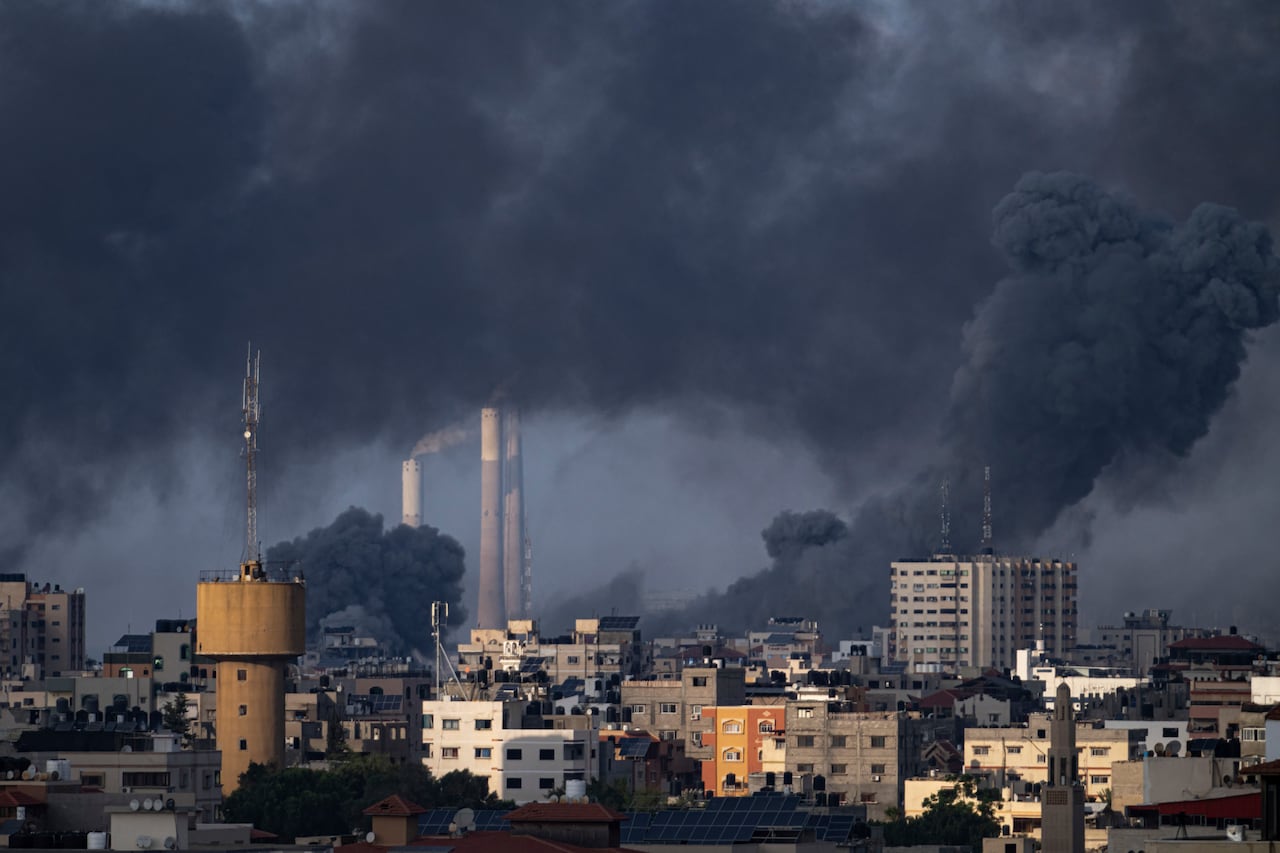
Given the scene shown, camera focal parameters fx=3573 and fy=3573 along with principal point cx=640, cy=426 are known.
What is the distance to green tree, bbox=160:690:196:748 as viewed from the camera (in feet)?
345

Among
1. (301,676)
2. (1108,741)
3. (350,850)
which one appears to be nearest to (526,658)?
(301,676)

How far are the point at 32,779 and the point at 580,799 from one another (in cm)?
964

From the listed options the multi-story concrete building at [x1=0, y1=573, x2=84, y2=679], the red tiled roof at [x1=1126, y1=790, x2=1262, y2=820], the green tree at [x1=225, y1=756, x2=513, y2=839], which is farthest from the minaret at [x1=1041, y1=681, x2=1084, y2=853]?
the multi-story concrete building at [x1=0, y1=573, x2=84, y2=679]

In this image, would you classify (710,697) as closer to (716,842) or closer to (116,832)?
(716,842)

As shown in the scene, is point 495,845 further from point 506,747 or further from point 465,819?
point 506,747

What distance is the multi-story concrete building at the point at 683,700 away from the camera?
128 m

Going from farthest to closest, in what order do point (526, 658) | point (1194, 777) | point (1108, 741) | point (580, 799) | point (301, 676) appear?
point (526, 658), point (301, 676), point (1108, 741), point (1194, 777), point (580, 799)

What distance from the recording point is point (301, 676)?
535 ft

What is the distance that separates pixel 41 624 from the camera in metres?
188

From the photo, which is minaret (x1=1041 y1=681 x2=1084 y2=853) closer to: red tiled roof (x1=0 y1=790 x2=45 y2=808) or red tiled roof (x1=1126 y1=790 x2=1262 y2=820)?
red tiled roof (x1=1126 y1=790 x2=1262 y2=820)

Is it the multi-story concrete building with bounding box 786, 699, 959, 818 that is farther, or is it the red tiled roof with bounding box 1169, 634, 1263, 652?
the red tiled roof with bounding box 1169, 634, 1263, 652

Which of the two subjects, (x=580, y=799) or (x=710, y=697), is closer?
(x=580, y=799)

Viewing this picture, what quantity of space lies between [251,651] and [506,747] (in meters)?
8.55

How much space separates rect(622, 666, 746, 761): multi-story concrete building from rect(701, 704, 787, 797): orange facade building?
2238mm
